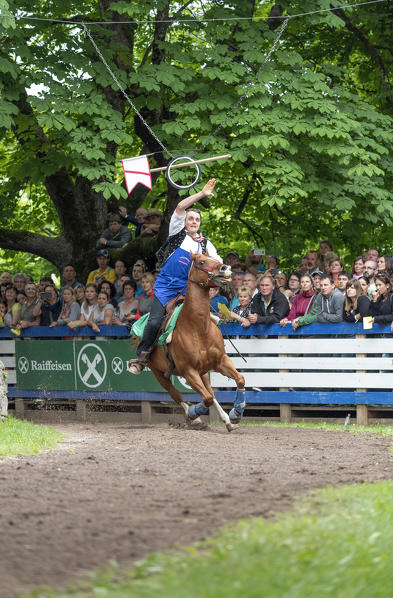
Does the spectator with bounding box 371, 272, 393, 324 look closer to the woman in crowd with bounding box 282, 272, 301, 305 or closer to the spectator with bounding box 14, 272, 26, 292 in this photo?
the woman in crowd with bounding box 282, 272, 301, 305

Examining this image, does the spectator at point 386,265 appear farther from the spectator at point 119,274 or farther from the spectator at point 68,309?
the spectator at point 68,309

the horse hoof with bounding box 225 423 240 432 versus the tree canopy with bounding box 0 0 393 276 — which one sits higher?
the tree canopy with bounding box 0 0 393 276

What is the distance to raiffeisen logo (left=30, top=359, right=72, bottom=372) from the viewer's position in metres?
18.7

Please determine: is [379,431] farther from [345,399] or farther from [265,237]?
[265,237]

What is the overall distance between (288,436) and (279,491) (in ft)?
17.4

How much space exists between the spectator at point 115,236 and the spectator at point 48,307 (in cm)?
139

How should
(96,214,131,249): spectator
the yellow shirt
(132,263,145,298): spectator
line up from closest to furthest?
(132,263,145,298): spectator < the yellow shirt < (96,214,131,249): spectator

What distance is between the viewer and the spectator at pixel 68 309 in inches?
732

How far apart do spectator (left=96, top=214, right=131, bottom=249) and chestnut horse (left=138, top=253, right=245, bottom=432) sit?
6804 millimetres

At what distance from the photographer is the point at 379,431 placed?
13195 millimetres

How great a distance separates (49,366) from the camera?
19.0 metres

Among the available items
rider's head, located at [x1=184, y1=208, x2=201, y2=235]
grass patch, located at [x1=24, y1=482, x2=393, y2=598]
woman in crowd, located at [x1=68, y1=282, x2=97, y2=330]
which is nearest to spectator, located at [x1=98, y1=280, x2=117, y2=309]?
woman in crowd, located at [x1=68, y1=282, x2=97, y2=330]

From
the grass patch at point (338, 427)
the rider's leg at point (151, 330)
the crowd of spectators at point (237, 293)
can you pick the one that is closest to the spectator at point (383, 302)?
the crowd of spectators at point (237, 293)

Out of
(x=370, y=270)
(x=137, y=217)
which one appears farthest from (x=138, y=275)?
(x=370, y=270)
